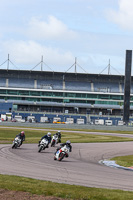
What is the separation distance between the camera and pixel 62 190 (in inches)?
520

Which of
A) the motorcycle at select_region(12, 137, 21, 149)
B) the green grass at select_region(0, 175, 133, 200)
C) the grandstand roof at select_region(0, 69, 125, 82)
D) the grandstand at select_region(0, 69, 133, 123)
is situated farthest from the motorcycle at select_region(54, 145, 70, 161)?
A: the grandstand roof at select_region(0, 69, 125, 82)

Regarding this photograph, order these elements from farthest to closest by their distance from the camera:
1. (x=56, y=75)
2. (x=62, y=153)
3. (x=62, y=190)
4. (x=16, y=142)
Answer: (x=56, y=75) < (x=16, y=142) < (x=62, y=153) < (x=62, y=190)

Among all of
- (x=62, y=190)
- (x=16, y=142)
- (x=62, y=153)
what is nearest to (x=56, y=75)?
(x=16, y=142)

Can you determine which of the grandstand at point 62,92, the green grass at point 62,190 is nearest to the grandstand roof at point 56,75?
the grandstand at point 62,92

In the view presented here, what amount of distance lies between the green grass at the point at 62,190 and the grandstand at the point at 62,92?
10490cm

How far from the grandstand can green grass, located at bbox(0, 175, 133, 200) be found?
10490 cm

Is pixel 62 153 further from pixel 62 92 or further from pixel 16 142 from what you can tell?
pixel 62 92

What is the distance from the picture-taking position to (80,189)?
13625 millimetres

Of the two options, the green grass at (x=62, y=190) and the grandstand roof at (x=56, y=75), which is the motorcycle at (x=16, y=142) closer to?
the green grass at (x=62, y=190)

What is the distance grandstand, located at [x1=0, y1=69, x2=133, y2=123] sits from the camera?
12256 cm

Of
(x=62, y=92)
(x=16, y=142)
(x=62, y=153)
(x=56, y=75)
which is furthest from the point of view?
(x=56, y=75)

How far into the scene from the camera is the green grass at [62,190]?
1246cm

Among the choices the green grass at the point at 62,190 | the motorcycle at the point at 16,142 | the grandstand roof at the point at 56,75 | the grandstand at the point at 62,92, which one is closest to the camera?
the green grass at the point at 62,190

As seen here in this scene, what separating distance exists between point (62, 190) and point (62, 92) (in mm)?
110488
